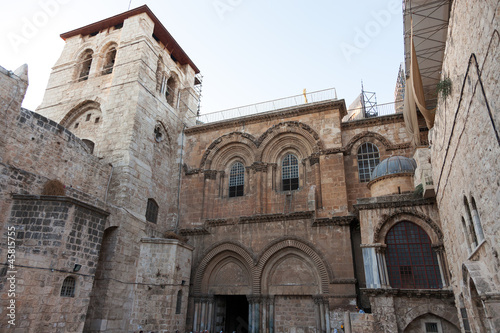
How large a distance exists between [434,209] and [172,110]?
47.3 feet

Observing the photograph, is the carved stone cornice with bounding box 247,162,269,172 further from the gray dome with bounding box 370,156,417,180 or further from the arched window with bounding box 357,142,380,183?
the gray dome with bounding box 370,156,417,180

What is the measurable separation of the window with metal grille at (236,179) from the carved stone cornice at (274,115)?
90.3 inches

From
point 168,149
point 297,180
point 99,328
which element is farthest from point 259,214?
point 99,328

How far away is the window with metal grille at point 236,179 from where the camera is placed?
60.0 feet

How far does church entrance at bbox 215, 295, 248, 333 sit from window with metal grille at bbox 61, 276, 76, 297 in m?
7.02

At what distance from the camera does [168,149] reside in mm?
19500

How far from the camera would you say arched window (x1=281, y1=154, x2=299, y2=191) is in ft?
57.0

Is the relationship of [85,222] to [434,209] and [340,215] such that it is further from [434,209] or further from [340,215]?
[434,209]

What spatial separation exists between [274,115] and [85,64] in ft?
39.0

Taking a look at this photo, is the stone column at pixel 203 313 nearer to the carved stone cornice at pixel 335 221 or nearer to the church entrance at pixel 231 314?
the church entrance at pixel 231 314

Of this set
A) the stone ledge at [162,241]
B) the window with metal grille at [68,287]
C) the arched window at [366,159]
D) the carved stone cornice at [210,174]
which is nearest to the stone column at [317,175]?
the arched window at [366,159]

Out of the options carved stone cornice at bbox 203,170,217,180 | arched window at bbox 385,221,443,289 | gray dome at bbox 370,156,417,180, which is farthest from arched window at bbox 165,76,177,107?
arched window at bbox 385,221,443,289

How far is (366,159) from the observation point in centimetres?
1667

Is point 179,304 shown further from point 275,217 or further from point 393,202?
point 393,202
